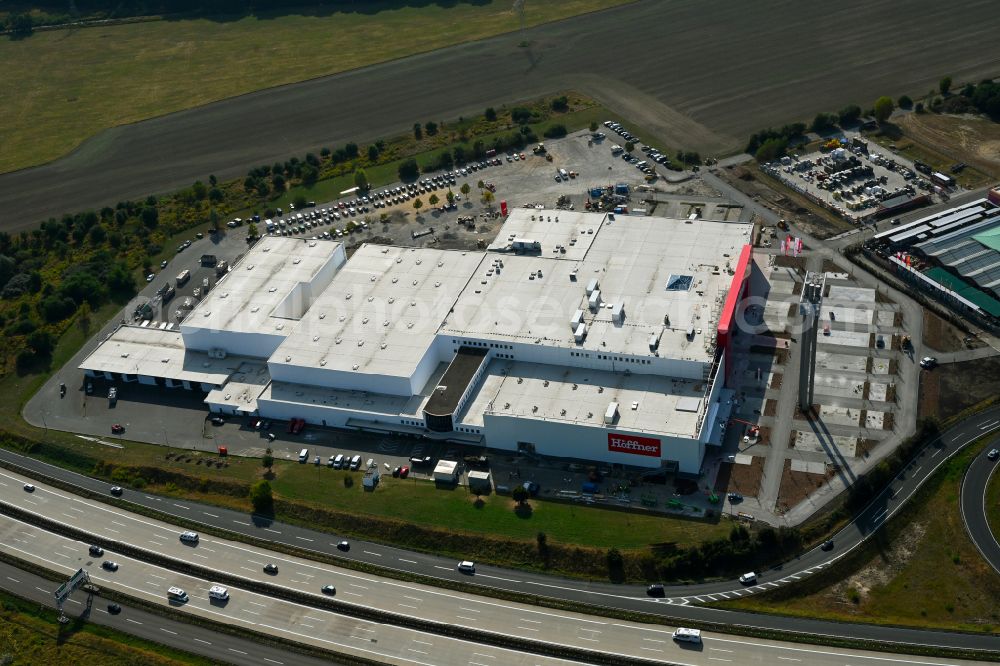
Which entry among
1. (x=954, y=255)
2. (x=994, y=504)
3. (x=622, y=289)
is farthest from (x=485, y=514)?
(x=954, y=255)

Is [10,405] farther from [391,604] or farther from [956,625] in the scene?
[956,625]

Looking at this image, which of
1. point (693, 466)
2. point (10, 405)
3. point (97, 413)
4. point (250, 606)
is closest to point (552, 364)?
point (693, 466)

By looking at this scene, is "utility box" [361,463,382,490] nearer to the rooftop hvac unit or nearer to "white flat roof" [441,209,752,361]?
"white flat roof" [441,209,752,361]

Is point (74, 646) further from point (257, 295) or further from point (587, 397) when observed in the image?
point (587, 397)

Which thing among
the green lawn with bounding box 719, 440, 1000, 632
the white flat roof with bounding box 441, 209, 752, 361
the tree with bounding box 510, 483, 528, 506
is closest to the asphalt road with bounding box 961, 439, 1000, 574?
the green lawn with bounding box 719, 440, 1000, 632

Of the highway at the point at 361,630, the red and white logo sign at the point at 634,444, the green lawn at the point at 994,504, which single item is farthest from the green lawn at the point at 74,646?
the green lawn at the point at 994,504
